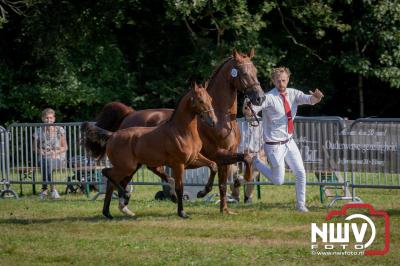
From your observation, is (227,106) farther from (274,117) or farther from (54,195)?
(54,195)

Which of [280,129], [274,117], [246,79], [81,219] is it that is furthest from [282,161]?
[81,219]

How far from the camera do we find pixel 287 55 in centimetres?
2959

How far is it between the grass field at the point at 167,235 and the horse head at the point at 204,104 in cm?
145

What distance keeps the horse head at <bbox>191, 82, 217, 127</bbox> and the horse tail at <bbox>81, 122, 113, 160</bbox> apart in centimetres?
191

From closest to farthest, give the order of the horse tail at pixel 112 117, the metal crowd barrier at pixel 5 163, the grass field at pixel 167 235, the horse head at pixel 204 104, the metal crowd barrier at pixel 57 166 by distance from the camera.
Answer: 1. the grass field at pixel 167 235
2. the horse head at pixel 204 104
3. the horse tail at pixel 112 117
4. the metal crowd barrier at pixel 57 166
5. the metal crowd barrier at pixel 5 163

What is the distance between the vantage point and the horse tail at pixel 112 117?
607 inches

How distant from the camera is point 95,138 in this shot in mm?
13930

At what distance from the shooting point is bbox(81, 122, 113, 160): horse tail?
1391 cm

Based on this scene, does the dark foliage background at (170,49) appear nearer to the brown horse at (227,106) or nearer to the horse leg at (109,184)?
the brown horse at (227,106)

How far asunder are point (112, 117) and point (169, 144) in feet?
9.69

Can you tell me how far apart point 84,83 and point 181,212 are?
1655 cm

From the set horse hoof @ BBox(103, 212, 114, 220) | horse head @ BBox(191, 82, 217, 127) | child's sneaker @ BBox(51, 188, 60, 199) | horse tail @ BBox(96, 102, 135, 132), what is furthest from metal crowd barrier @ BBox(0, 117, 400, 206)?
horse hoof @ BBox(103, 212, 114, 220)

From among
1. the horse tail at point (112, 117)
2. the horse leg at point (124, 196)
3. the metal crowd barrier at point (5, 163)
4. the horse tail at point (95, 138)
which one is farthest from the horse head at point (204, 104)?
the metal crowd barrier at point (5, 163)

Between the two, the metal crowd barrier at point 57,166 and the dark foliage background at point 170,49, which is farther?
the dark foliage background at point 170,49
